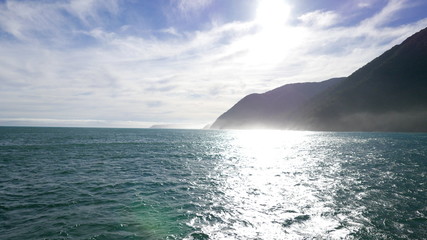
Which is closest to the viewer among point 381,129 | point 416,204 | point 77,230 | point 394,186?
point 77,230

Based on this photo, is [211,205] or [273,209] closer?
[273,209]

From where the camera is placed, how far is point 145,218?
15.0 metres

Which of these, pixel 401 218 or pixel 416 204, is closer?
pixel 401 218

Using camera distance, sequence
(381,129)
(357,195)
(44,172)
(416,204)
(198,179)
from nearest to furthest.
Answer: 1. (416,204)
2. (357,195)
3. (198,179)
4. (44,172)
5. (381,129)

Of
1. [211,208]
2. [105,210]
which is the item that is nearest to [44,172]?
[105,210]

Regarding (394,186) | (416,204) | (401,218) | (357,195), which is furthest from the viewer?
(394,186)

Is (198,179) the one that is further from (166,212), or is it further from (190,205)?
(166,212)

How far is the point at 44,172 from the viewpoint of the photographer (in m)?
29.4

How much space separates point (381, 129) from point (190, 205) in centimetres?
21188

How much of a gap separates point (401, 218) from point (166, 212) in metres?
15.3

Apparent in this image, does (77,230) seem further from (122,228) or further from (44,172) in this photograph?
(44,172)

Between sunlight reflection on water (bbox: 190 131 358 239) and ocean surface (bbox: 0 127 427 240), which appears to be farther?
sunlight reflection on water (bbox: 190 131 358 239)

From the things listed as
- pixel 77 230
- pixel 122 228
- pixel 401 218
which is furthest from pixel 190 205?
pixel 401 218

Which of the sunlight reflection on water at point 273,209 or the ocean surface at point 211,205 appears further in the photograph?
the sunlight reflection on water at point 273,209
